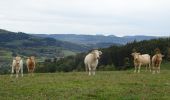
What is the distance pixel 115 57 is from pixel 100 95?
10880cm

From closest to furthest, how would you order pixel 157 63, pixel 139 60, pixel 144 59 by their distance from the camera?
pixel 157 63
pixel 139 60
pixel 144 59

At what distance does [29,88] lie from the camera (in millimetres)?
26812

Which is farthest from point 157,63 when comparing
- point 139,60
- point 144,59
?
point 144,59

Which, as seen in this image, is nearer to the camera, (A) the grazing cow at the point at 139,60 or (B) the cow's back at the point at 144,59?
(A) the grazing cow at the point at 139,60

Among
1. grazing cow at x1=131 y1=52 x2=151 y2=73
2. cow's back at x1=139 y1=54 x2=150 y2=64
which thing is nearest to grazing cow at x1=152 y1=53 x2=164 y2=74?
grazing cow at x1=131 y1=52 x2=151 y2=73

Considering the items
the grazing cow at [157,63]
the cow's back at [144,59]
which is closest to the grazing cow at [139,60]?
the cow's back at [144,59]

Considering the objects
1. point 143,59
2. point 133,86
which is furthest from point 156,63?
point 133,86

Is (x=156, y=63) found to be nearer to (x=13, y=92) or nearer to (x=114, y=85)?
(x=114, y=85)

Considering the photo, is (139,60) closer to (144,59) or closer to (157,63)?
(144,59)

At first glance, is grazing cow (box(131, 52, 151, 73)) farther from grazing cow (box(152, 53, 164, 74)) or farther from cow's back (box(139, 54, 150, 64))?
grazing cow (box(152, 53, 164, 74))

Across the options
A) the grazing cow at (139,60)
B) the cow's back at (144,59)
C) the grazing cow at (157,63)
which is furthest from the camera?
the cow's back at (144,59)

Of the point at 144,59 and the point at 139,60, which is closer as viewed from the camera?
the point at 139,60

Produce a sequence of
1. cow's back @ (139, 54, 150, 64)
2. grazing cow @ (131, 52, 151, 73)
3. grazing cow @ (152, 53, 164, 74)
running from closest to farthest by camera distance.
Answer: grazing cow @ (152, 53, 164, 74)
grazing cow @ (131, 52, 151, 73)
cow's back @ (139, 54, 150, 64)

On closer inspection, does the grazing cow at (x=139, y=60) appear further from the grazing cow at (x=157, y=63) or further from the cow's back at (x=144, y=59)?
the grazing cow at (x=157, y=63)
